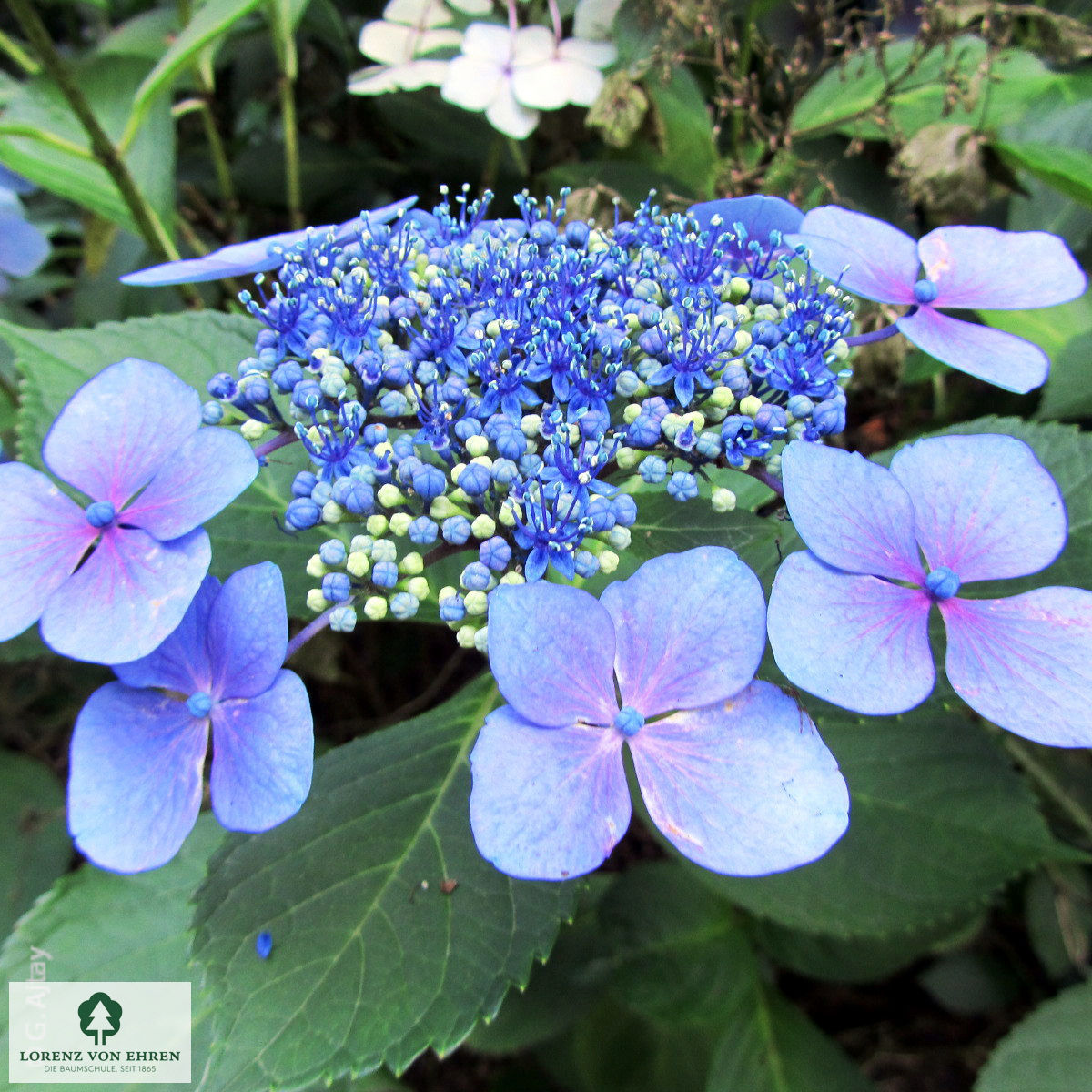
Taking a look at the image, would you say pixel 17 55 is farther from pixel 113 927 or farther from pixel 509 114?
pixel 113 927

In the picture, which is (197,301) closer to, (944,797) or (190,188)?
(190,188)

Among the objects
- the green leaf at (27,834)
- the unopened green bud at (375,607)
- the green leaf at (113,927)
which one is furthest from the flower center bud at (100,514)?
the green leaf at (27,834)

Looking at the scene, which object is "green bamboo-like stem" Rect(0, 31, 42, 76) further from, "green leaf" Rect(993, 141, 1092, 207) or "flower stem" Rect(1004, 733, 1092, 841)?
"flower stem" Rect(1004, 733, 1092, 841)

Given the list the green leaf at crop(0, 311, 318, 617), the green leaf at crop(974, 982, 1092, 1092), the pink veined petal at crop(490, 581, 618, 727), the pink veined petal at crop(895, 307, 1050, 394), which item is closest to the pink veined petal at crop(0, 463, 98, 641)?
the green leaf at crop(0, 311, 318, 617)

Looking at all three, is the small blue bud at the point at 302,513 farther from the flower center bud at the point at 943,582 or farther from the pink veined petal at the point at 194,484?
the flower center bud at the point at 943,582

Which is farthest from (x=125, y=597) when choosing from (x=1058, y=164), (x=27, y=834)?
(x=1058, y=164)

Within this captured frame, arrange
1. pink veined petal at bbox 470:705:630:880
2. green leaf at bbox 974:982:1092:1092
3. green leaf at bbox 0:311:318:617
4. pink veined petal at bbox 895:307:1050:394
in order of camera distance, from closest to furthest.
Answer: pink veined petal at bbox 470:705:630:880, pink veined petal at bbox 895:307:1050:394, green leaf at bbox 0:311:318:617, green leaf at bbox 974:982:1092:1092
